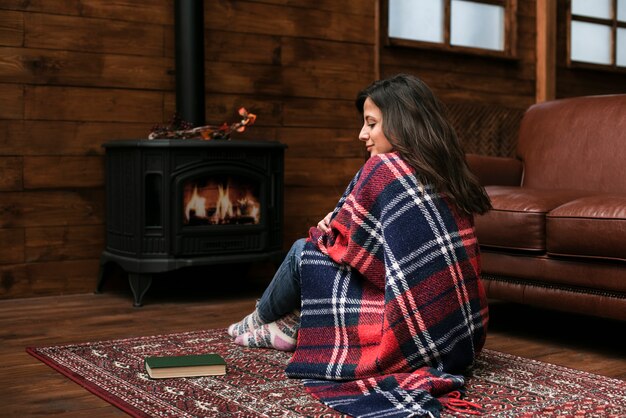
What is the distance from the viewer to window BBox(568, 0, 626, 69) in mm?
5508

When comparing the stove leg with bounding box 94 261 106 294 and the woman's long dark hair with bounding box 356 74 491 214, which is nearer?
the woman's long dark hair with bounding box 356 74 491 214

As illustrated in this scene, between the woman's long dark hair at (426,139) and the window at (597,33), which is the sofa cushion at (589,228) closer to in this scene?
the woman's long dark hair at (426,139)

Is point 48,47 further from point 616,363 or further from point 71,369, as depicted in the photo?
point 616,363

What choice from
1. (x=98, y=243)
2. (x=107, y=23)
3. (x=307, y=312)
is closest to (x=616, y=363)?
(x=307, y=312)

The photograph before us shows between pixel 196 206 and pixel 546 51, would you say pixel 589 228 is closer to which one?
pixel 196 206

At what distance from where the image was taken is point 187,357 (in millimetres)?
2340

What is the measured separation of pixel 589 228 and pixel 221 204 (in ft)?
5.26

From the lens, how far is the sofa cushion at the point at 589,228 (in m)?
2.54

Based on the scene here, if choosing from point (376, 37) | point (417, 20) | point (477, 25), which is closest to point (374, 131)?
point (376, 37)

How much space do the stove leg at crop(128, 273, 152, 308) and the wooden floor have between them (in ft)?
0.14

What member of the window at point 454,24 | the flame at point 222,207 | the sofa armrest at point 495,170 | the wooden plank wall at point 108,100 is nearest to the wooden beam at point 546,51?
the window at point 454,24

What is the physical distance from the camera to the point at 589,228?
2613 mm

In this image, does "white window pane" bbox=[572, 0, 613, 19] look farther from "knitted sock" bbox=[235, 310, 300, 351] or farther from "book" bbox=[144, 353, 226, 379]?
"book" bbox=[144, 353, 226, 379]

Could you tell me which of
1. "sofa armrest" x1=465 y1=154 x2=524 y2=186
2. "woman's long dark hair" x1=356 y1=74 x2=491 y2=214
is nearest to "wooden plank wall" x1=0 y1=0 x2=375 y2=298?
"sofa armrest" x1=465 y1=154 x2=524 y2=186
